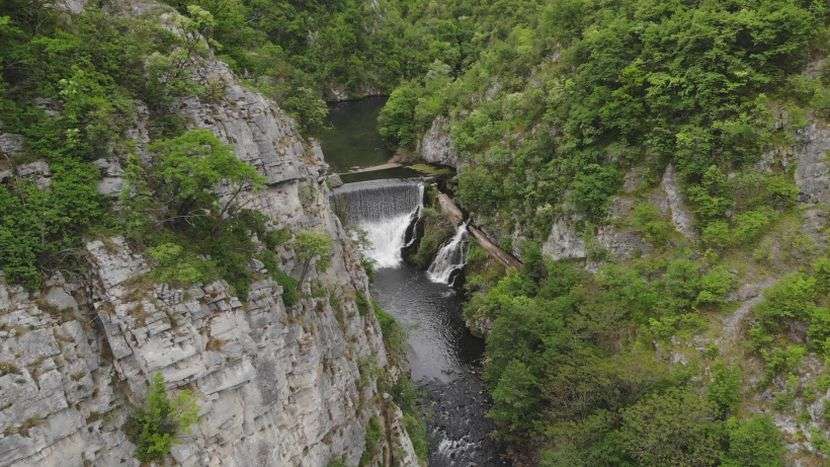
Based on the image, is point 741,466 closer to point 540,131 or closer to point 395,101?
point 540,131

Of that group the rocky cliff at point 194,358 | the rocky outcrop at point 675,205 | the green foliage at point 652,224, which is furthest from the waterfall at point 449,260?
the rocky cliff at point 194,358

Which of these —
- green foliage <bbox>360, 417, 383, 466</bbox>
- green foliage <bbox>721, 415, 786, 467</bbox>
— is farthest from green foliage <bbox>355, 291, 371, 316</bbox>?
green foliage <bbox>721, 415, 786, 467</bbox>

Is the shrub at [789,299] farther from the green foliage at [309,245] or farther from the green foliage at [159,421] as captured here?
the green foliage at [159,421]

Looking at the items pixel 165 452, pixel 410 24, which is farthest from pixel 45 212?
pixel 410 24

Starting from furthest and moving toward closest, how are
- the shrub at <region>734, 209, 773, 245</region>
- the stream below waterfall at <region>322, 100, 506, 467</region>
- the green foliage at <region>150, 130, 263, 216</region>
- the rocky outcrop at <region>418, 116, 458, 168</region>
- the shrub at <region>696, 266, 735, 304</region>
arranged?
Result: the rocky outcrop at <region>418, 116, 458, 168</region> → the stream below waterfall at <region>322, 100, 506, 467</region> → the shrub at <region>734, 209, 773, 245</region> → the shrub at <region>696, 266, 735, 304</region> → the green foliage at <region>150, 130, 263, 216</region>

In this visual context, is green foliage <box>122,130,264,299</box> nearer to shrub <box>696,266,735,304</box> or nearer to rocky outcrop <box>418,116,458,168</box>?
shrub <box>696,266,735,304</box>

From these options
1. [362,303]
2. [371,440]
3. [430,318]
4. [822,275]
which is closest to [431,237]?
[430,318]
